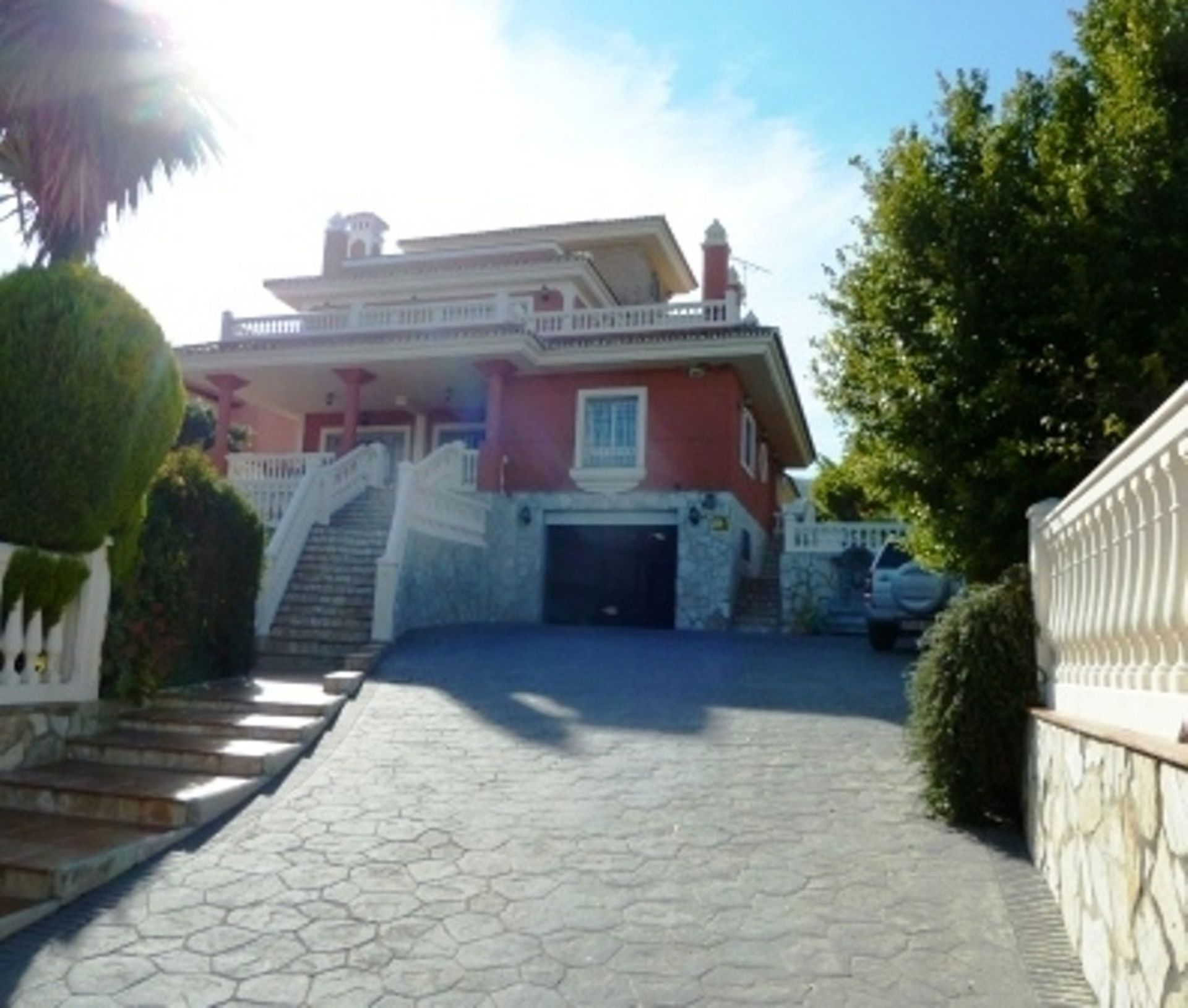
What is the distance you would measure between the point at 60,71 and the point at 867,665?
487 inches

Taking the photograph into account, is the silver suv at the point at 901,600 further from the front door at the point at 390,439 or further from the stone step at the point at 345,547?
the front door at the point at 390,439

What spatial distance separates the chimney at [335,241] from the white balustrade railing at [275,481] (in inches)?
402

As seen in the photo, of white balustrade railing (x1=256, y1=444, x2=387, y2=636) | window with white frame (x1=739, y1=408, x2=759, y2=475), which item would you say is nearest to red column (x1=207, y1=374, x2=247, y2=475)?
white balustrade railing (x1=256, y1=444, x2=387, y2=636)

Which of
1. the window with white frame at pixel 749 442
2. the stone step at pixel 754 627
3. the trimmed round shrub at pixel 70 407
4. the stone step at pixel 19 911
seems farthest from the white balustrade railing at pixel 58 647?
the window with white frame at pixel 749 442

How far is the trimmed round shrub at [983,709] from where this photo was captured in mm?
5758

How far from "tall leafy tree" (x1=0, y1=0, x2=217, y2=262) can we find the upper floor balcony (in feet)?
28.5

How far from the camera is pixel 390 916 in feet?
15.6

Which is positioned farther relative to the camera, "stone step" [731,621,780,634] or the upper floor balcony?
the upper floor balcony

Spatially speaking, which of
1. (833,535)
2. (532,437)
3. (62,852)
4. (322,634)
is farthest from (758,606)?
(62,852)

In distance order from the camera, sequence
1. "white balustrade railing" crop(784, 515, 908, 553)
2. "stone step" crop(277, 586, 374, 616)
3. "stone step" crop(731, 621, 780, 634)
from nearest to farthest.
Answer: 1. "stone step" crop(277, 586, 374, 616)
2. "stone step" crop(731, 621, 780, 634)
3. "white balustrade railing" crop(784, 515, 908, 553)

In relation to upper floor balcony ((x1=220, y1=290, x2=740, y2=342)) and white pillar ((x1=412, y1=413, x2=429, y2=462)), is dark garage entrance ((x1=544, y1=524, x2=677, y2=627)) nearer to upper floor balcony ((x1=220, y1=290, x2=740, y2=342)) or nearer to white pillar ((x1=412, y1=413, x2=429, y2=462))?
upper floor balcony ((x1=220, y1=290, x2=740, y2=342))

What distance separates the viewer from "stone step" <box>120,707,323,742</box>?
25.7 ft

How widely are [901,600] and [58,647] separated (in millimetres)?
10592

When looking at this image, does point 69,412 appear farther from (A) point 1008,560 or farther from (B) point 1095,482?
(A) point 1008,560
